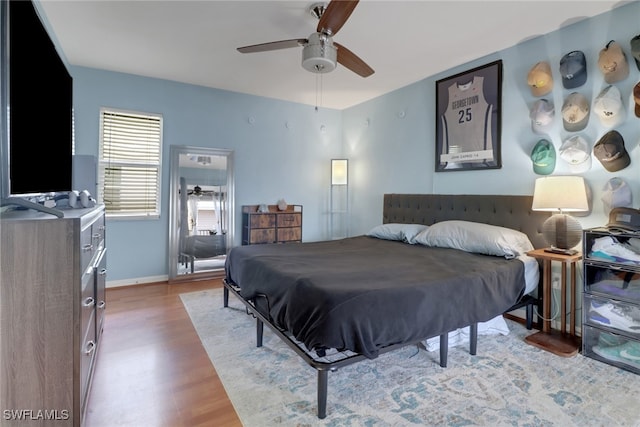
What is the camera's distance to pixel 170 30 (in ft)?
9.34

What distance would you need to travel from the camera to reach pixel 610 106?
243 cm

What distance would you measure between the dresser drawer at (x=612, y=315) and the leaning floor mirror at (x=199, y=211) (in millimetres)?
3981

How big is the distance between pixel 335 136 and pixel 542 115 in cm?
327

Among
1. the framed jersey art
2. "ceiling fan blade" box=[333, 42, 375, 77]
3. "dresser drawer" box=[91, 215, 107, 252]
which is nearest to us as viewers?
"dresser drawer" box=[91, 215, 107, 252]

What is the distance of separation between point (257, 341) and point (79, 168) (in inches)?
88.5

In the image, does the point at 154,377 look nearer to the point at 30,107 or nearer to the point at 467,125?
the point at 30,107

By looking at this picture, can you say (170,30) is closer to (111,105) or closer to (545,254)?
(111,105)

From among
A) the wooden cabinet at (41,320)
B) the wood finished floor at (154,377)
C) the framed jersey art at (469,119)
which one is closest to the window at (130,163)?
the wood finished floor at (154,377)

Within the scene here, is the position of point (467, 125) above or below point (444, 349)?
above

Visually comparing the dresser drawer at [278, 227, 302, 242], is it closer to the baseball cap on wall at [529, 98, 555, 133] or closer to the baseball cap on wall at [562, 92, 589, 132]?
the baseball cap on wall at [529, 98, 555, 133]

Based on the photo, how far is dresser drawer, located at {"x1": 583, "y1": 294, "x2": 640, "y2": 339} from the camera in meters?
2.10

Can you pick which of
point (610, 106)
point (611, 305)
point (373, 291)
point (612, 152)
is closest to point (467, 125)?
point (610, 106)

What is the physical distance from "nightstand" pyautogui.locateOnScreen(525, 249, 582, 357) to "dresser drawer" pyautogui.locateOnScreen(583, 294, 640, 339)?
203 mm

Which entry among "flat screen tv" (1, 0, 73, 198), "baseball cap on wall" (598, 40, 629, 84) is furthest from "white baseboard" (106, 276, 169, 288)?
"baseball cap on wall" (598, 40, 629, 84)
